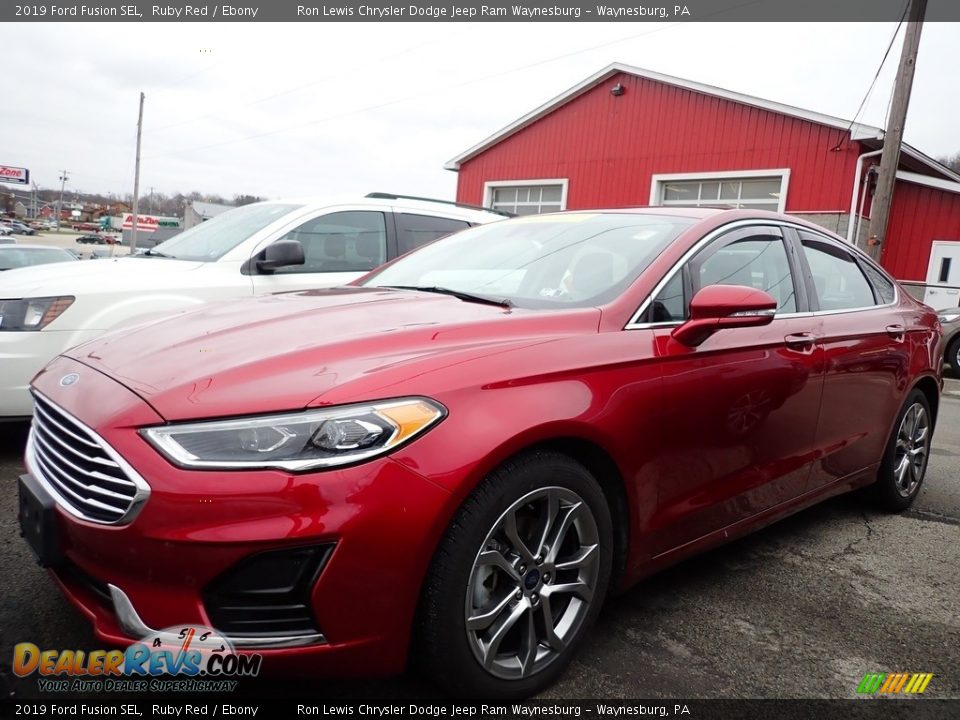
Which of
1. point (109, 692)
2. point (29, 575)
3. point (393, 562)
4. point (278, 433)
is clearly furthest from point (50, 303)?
point (393, 562)

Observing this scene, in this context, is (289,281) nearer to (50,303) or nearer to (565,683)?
(50,303)

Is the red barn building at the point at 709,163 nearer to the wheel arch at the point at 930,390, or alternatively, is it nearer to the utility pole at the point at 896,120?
the utility pole at the point at 896,120

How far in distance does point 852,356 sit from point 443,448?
238cm

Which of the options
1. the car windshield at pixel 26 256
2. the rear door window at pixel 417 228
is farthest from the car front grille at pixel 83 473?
the car windshield at pixel 26 256

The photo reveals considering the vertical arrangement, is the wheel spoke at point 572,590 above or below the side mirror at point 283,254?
below

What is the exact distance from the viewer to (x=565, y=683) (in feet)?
6.93

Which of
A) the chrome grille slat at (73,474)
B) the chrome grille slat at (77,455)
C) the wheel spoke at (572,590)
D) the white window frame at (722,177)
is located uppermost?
the white window frame at (722,177)

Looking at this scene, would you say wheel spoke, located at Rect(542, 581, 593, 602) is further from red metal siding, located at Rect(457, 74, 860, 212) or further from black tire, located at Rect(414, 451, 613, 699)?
red metal siding, located at Rect(457, 74, 860, 212)

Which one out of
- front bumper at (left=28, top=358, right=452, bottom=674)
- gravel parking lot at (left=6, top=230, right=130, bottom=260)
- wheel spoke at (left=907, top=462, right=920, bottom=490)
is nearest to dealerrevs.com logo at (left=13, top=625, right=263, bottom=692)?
front bumper at (left=28, top=358, right=452, bottom=674)

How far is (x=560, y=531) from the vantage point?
6.63 feet

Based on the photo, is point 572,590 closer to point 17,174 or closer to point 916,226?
point 916,226

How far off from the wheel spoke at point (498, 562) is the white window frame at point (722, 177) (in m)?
14.7

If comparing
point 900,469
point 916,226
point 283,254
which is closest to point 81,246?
point 916,226

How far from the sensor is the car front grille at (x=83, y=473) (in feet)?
5.29
